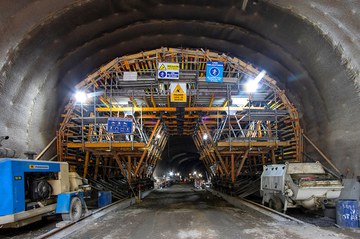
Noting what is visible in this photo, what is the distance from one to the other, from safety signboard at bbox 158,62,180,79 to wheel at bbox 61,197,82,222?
23.9 ft

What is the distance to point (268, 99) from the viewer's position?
17.8m

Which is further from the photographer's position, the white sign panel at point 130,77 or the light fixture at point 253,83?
the light fixture at point 253,83

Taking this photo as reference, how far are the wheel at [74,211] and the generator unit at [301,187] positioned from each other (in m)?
7.22

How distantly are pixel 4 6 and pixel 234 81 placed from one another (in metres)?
10.4

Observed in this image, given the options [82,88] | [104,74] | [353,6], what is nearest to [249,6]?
[353,6]

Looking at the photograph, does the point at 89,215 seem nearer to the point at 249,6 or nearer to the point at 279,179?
the point at 279,179

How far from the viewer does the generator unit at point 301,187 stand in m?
10.2

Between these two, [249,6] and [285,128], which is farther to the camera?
[285,128]

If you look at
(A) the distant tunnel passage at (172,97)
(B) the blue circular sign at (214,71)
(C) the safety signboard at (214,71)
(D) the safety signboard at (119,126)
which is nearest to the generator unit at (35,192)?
(D) the safety signboard at (119,126)

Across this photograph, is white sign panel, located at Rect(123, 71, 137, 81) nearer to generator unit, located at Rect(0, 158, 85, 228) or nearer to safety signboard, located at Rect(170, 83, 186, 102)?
safety signboard, located at Rect(170, 83, 186, 102)

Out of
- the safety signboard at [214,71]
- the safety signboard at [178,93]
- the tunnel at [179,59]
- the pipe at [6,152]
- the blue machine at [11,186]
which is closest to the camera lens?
the blue machine at [11,186]

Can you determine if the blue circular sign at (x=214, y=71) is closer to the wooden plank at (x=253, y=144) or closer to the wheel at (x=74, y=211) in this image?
the wooden plank at (x=253, y=144)

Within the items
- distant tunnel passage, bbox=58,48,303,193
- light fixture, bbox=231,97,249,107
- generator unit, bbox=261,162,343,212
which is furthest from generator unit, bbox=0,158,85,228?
light fixture, bbox=231,97,249,107

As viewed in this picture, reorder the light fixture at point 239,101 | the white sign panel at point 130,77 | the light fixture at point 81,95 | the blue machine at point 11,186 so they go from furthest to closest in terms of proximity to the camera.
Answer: the light fixture at point 239,101 → the light fixture at point 81,95 → the white sign panel at point 130,77 → the blue machine at point 11,186
